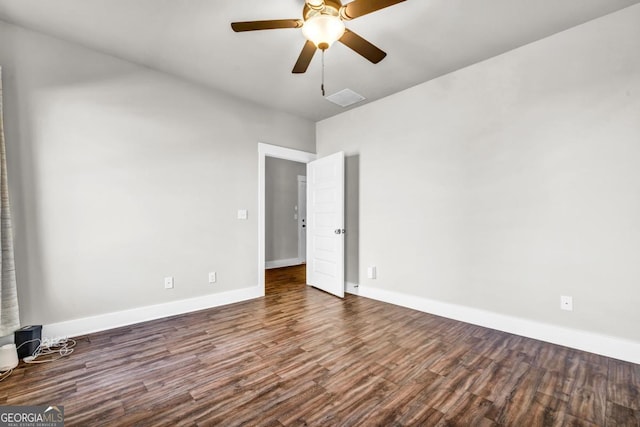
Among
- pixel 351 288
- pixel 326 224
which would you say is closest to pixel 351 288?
pixel 351 288

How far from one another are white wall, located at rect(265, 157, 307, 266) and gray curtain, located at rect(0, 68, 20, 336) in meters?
4.07

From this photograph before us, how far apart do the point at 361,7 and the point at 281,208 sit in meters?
4.95

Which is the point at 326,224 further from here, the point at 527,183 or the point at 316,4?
the point at 316,4

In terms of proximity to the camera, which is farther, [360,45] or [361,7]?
[360,45]

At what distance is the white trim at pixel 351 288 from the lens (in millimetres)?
4094

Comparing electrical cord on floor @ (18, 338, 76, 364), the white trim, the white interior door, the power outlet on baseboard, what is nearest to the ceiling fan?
the white interior door

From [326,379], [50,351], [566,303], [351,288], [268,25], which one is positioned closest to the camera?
[268,25]

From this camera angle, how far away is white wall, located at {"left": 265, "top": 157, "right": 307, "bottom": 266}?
6191mm

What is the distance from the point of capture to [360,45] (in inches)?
80.0

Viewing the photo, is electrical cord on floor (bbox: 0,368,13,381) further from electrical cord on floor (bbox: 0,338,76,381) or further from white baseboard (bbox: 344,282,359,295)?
white baseboard (bbox: 344,282,359,295)

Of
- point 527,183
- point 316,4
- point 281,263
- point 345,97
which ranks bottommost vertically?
point 281,263

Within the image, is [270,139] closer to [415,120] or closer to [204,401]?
[415,120]

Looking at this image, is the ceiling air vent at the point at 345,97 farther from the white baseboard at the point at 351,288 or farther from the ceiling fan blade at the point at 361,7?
the white baseboard at the point at 351,288

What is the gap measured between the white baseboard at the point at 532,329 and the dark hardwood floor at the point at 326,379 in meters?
0.09
